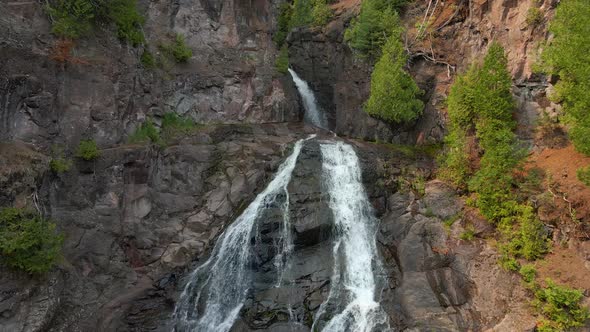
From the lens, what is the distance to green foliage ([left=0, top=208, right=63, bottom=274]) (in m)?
12.6

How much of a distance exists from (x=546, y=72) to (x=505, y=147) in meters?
4.08

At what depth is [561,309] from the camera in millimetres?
12531

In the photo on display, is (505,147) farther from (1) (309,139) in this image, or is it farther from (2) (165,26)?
(2) (165,26)

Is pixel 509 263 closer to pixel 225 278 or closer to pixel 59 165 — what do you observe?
pixel 225 278

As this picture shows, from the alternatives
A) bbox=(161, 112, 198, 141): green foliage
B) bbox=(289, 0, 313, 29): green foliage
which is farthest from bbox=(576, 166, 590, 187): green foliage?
bbox=(289, 0, 313, 29): green foliage

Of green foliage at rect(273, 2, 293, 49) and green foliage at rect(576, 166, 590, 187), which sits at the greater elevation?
green foliage at rect(273, 2, 293, 49)

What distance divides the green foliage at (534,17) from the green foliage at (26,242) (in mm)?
22921

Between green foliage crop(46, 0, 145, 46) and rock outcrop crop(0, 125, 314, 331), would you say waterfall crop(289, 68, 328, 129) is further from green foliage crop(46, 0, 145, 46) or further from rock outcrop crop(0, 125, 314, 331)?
green foliage crop(46, 0, 145, 46)

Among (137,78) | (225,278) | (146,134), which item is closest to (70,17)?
(137,78)

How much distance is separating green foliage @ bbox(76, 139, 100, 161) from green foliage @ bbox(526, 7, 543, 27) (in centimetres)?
2192

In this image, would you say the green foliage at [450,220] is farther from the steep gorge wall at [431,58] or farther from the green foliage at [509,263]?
the steep gorge wall at [431,58]

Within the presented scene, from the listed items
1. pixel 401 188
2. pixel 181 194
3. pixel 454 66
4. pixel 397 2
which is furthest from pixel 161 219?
pixel 397 2

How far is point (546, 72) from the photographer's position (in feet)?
55.1

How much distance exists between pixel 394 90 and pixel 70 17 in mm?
17960
